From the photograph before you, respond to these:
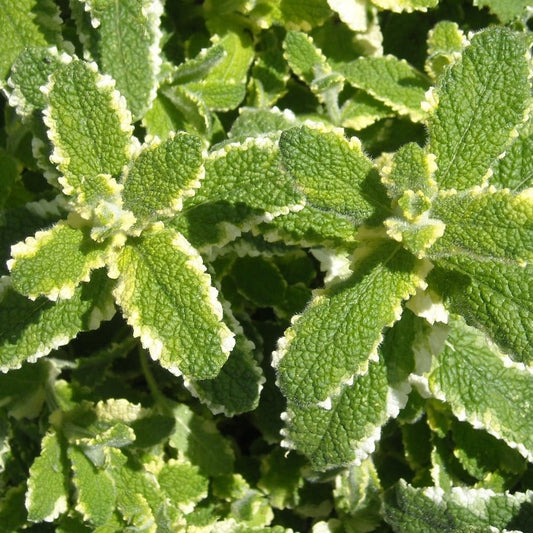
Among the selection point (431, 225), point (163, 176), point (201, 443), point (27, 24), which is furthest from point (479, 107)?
point (201, 443)

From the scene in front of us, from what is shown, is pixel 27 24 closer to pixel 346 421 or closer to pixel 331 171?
pixel 331 171

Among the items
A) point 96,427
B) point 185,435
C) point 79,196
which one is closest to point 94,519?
point 96,427

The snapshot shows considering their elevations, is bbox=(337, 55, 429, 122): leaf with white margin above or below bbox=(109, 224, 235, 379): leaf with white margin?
below

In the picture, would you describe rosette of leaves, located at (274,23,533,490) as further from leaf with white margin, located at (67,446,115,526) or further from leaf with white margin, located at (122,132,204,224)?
leaf with white margin, located at (67,446,115,526)

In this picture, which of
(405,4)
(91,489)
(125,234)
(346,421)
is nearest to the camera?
(125,234)

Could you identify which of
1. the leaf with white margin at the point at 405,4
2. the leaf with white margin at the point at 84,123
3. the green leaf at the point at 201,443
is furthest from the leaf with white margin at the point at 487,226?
the green leaf at the point at 201,443

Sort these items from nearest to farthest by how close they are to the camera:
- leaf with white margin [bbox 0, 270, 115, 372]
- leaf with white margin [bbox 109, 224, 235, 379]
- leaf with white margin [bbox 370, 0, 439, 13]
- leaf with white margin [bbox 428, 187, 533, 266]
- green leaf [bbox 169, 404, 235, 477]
Result: leaf with white margin [bbox 428, 187, 533, 266] → leaf with white margin [bbox 109, 224, 235, 379] → leaf with white margin [bbox 0, 270, 115, 372] → leaf with white margin [bbox 370, 0, 439, 13] → green leaf [bbox 169, 404, 235, 477]

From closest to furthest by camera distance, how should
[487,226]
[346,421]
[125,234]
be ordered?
[487,226] → [125,234] → [346,421]

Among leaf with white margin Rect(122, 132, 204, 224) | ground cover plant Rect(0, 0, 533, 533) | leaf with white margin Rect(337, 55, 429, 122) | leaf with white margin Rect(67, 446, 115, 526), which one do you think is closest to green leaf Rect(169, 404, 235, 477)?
ground cover plant Rect(0, 0, 533, 533)

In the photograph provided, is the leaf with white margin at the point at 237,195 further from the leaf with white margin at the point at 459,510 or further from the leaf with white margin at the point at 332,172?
the leaf with white margin at the point at 459,510
